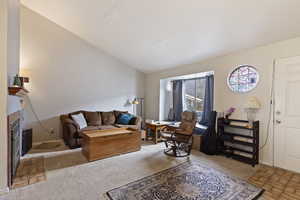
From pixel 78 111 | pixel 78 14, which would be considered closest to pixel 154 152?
pixel 78 111

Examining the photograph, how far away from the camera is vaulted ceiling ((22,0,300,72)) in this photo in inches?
92.1

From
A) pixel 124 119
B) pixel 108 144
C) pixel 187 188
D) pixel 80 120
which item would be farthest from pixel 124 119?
pixel 187 188

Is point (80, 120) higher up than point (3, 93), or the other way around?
point (3, 93)

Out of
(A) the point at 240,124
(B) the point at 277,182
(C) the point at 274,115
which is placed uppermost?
(C) the point at 274,115

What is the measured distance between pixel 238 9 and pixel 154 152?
3176mm

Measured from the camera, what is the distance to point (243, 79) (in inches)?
133

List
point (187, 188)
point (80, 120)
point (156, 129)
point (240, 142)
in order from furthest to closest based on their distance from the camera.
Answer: point (156, 129) → point (80, 120) → point (240, 142) → point (187, 188)

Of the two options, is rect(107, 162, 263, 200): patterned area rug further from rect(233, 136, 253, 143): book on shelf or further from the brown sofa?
the brown sofa

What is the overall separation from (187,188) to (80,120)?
10.6 feet

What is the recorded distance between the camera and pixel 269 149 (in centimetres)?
297

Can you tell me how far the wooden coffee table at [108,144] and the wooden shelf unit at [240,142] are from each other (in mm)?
1975

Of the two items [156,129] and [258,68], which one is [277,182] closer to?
[258,68]

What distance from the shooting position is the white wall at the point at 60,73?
4.03 metres

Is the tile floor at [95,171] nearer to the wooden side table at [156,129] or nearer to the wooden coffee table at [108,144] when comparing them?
the wooden coffee table at [108,144]
